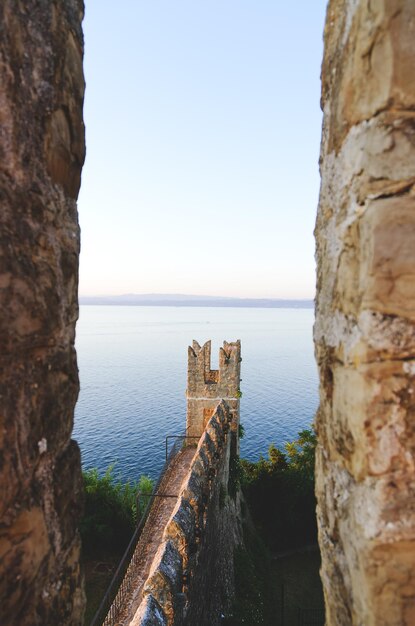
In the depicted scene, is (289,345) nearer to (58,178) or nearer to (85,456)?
(85,456)

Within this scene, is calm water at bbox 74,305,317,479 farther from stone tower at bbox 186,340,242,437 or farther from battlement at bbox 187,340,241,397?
battlement at bbox 187,340,241,397

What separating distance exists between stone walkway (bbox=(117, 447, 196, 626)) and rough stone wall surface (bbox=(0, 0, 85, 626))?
9.74 m

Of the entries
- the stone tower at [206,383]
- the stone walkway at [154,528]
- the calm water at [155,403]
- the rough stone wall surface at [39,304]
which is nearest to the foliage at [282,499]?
the stone tower at [206,383]

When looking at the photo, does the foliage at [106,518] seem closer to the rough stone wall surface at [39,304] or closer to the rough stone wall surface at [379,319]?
the rough stone wall surface at [39,304]

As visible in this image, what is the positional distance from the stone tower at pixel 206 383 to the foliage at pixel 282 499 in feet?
12.9

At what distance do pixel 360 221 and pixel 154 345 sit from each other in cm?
10622

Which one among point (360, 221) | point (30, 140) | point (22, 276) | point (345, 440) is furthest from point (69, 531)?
point (360, 221)

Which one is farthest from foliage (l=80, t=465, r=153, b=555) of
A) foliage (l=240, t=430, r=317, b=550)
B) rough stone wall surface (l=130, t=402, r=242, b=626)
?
rough stone wall surface (l=130, t=402, r=242, b=626)

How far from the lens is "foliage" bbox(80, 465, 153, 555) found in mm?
20328

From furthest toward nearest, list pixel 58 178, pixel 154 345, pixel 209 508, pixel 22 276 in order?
pixel 154 345
pixel 209 508
pixel 58 178
pixel 22 276

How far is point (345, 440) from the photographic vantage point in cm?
163

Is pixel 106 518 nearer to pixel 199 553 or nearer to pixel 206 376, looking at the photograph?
pixel 206 376

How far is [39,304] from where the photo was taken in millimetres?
1845

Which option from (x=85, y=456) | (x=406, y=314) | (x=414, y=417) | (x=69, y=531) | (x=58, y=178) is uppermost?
(x=58, y=178)
